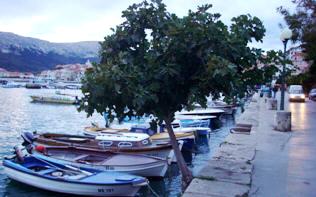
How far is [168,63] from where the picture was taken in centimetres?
811

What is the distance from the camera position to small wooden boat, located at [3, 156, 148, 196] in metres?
11.9

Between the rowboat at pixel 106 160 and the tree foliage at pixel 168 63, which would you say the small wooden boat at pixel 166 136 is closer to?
the rowboat at pixel 106 160

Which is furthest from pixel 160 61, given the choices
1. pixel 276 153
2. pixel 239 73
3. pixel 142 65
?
pixel 276 153

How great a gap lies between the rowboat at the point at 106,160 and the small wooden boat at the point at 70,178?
438 mm

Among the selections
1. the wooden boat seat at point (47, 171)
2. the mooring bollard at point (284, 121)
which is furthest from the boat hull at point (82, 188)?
the mooring bollard at point (284, 121)

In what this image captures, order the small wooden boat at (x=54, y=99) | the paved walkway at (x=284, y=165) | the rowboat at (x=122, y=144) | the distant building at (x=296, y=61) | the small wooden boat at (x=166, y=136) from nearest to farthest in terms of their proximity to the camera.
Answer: the paved walkway at (x=284, y=165)
the distant building at (x=296, y=61)
the rowboat at (x=122, y=144)
the small wooden boat at (x=166, y=136)
the small wooden boat at (x=54, y=99)

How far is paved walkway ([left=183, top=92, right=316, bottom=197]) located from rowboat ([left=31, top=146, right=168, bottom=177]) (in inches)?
119

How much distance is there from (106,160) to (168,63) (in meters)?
7.16

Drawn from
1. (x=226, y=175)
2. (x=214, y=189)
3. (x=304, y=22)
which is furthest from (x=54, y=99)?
(x=214, y=189)

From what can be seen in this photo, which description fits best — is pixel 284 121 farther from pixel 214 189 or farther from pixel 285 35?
pixel 214 189

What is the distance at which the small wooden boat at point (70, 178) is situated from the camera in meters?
11.9

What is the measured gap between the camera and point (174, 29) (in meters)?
7.93

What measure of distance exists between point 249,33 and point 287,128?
920 cm

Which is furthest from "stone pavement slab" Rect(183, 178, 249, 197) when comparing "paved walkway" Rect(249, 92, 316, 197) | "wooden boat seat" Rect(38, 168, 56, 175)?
"wooden boat seat" Rect(38, 168, 56, 175)
